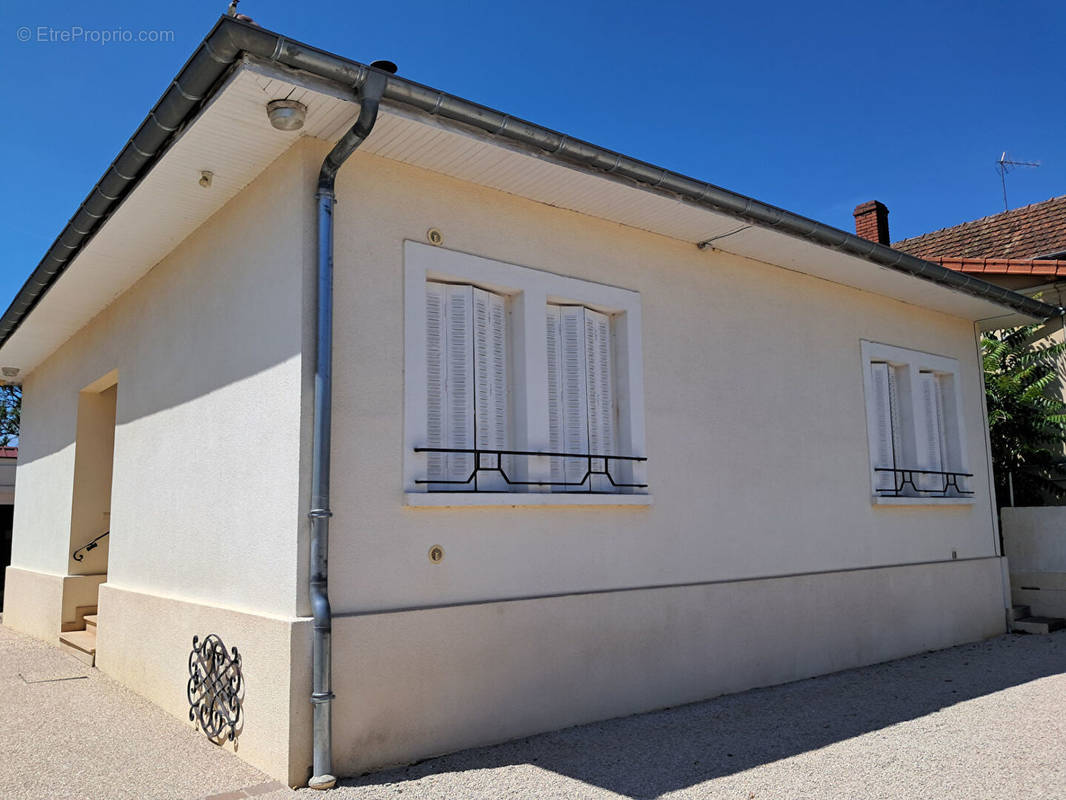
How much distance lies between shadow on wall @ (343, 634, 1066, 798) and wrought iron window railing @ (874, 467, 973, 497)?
1824 mm

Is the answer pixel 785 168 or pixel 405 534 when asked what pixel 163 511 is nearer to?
pixel 405 534

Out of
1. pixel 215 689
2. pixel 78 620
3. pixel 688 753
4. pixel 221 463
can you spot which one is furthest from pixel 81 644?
pixel 688 753

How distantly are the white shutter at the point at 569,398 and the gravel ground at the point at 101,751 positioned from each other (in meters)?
2.90

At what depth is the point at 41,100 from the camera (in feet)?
25.3

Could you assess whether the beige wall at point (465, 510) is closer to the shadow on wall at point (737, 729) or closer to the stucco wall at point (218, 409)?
the stucco wall at point (218, 409)

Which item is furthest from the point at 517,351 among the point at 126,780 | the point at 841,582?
the point at 841,582

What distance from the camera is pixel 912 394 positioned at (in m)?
9.75

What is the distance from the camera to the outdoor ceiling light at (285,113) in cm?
485

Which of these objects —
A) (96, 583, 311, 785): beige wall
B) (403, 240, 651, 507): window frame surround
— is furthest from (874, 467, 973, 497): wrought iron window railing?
(96, 583, 311, 785): beige wall

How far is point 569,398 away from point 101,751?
3985 mm

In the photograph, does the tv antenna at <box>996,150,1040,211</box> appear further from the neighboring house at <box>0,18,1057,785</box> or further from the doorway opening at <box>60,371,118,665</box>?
the doorway opening at <box>60,371,118,665</box>

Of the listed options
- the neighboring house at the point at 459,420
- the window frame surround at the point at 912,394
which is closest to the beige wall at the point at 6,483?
the neighboring house at the point at 459,420

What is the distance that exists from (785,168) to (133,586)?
29.5ft

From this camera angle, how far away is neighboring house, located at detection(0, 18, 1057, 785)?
5188mm
